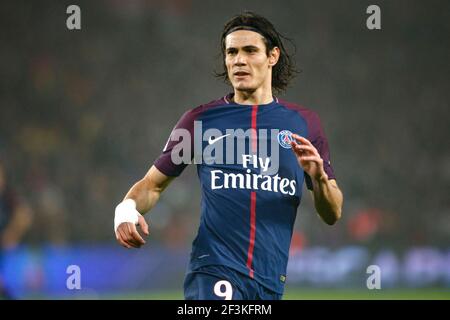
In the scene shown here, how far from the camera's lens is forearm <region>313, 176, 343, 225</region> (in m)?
4.73

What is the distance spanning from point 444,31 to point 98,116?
731cm

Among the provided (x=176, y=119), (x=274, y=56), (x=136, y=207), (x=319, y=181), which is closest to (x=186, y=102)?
(x=176, y=119)

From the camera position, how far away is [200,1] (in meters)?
16.5

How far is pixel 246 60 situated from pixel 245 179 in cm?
75

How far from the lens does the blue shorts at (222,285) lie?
4629mm

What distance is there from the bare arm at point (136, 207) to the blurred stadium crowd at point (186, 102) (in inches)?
334

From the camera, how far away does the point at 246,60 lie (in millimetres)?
5020

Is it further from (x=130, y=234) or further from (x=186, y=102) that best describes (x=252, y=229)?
(x=186, y=102)

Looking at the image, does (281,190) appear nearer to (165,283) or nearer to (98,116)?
(165,283)

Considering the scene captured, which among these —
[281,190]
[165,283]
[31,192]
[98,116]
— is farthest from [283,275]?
[98,116]

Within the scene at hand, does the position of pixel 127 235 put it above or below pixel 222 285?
above

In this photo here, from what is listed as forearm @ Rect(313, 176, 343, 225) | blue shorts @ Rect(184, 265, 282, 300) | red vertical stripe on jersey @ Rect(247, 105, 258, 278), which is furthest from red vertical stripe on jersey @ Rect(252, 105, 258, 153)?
blue shorts @ Rect(184, 265, 282, 300)

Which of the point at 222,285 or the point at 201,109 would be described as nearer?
the point at 222,285

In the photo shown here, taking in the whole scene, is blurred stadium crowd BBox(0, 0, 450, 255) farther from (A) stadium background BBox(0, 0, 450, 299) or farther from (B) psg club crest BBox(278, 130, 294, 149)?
(B) psg club crest BBox(278, 130, 294, 149)
